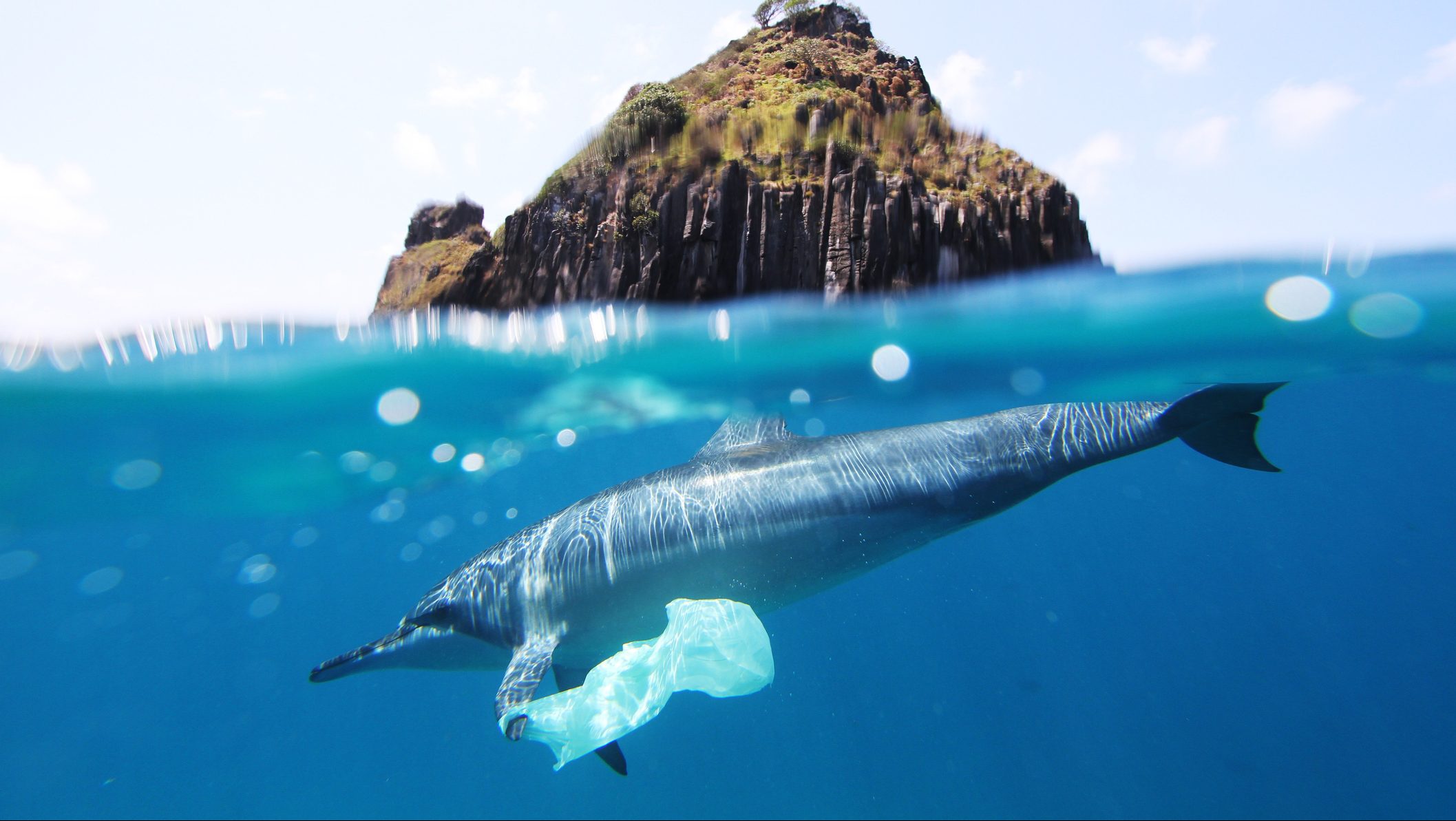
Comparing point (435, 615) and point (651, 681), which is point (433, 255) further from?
point (651, 681)

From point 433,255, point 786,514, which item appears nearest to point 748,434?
point 786,514

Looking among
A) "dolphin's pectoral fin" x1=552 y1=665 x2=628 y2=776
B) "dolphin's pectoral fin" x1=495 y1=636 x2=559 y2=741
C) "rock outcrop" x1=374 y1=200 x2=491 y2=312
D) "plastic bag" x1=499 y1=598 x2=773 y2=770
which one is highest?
"rock outcrop" x1=374 y1=200 x2=491 y2=312

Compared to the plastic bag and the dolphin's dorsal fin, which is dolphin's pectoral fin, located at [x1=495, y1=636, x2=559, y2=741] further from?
the dolphin's dorsal fin

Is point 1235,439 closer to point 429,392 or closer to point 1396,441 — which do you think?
point 429,392

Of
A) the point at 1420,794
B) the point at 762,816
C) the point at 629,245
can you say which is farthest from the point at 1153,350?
the point at 1420,794

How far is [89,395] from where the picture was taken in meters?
8.40

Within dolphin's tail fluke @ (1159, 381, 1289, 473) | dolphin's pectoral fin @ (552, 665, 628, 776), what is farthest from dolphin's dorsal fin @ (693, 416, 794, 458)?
dolphin's tail fluke @ (1159, 381, 1289, 473)

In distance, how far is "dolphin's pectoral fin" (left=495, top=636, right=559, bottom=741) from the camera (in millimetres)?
4928

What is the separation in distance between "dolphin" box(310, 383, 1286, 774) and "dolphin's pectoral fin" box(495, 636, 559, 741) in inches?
0.8

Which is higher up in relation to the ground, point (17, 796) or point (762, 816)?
point (762, 816)

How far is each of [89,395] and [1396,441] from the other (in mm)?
46907

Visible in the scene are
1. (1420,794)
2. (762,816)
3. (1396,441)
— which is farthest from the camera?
(1396,441)

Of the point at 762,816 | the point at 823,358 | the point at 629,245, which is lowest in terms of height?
the point at 762,816

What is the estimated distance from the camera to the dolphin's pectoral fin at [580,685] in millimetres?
6477
